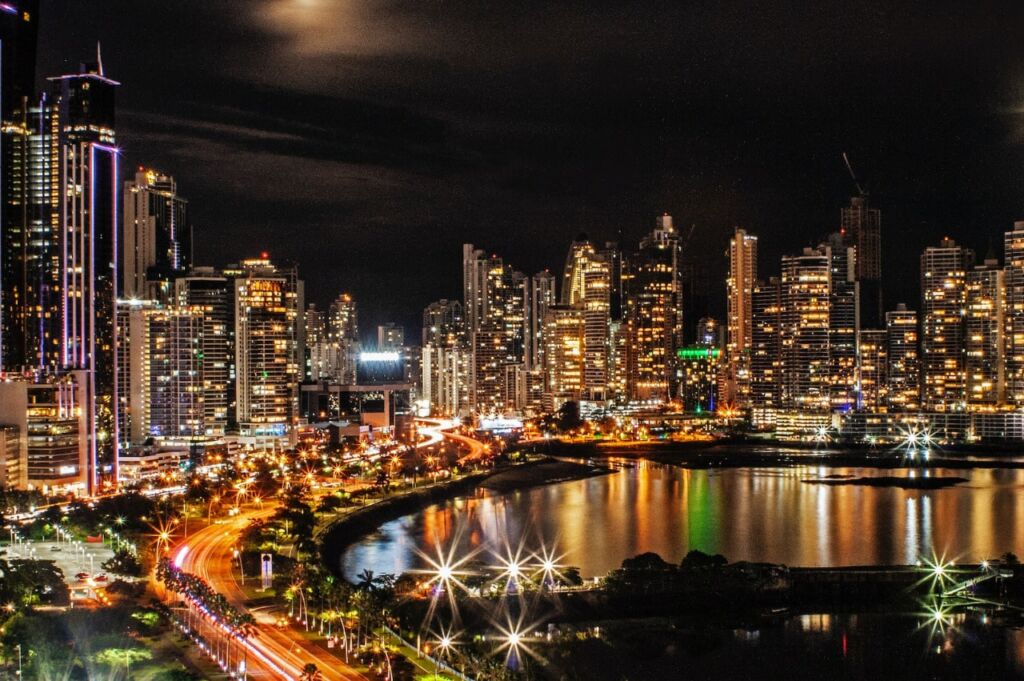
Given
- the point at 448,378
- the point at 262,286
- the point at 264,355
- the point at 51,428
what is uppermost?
the point at 262,286

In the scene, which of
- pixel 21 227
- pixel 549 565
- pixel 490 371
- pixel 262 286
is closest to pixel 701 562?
pixel 549 565

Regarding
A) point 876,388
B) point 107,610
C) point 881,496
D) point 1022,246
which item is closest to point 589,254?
point 876,388

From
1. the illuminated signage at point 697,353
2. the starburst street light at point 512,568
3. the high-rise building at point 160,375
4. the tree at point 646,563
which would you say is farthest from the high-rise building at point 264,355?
the tree at point 646,563

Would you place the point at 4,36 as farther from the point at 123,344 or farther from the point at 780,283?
the point at 780,283

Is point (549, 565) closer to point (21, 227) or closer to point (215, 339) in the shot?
point (21, 227)

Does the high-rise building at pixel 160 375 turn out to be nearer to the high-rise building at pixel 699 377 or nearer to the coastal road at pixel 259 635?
the coastal road at pixel 259 635
